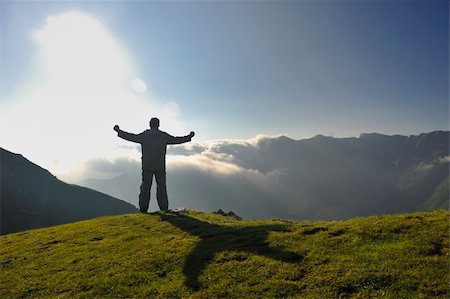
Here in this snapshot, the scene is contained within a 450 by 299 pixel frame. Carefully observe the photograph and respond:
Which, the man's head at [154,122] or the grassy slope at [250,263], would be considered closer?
the grassy slope at [250,263]

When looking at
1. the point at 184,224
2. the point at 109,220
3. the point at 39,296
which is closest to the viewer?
the point at 39,296

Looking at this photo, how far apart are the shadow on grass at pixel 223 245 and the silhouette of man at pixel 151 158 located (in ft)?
31.1

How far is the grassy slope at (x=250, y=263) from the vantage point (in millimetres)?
11164

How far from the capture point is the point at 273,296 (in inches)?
437

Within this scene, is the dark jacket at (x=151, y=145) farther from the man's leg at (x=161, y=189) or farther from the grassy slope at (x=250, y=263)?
the grassy slope at (x=250, y=263)

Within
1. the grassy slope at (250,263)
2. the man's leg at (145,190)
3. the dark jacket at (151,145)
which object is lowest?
the grassy slope at (250,263)

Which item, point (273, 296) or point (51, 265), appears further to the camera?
point (51, 265)

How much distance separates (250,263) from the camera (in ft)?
45.4

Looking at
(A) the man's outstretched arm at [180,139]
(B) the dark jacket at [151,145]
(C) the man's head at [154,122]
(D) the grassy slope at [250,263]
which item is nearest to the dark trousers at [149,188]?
(B) the dark jacket at [151,145]

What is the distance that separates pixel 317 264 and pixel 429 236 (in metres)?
4.52

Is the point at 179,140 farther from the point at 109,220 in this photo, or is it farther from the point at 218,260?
the point at 218,260

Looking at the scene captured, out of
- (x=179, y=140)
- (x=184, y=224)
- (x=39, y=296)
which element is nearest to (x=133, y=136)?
(x=179, y=140)

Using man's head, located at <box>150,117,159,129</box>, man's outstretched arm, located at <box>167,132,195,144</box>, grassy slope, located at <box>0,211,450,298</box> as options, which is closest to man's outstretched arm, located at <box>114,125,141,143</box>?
man's head, located at <box>150,117,159,129</box>

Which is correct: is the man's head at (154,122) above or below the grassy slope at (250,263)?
above
